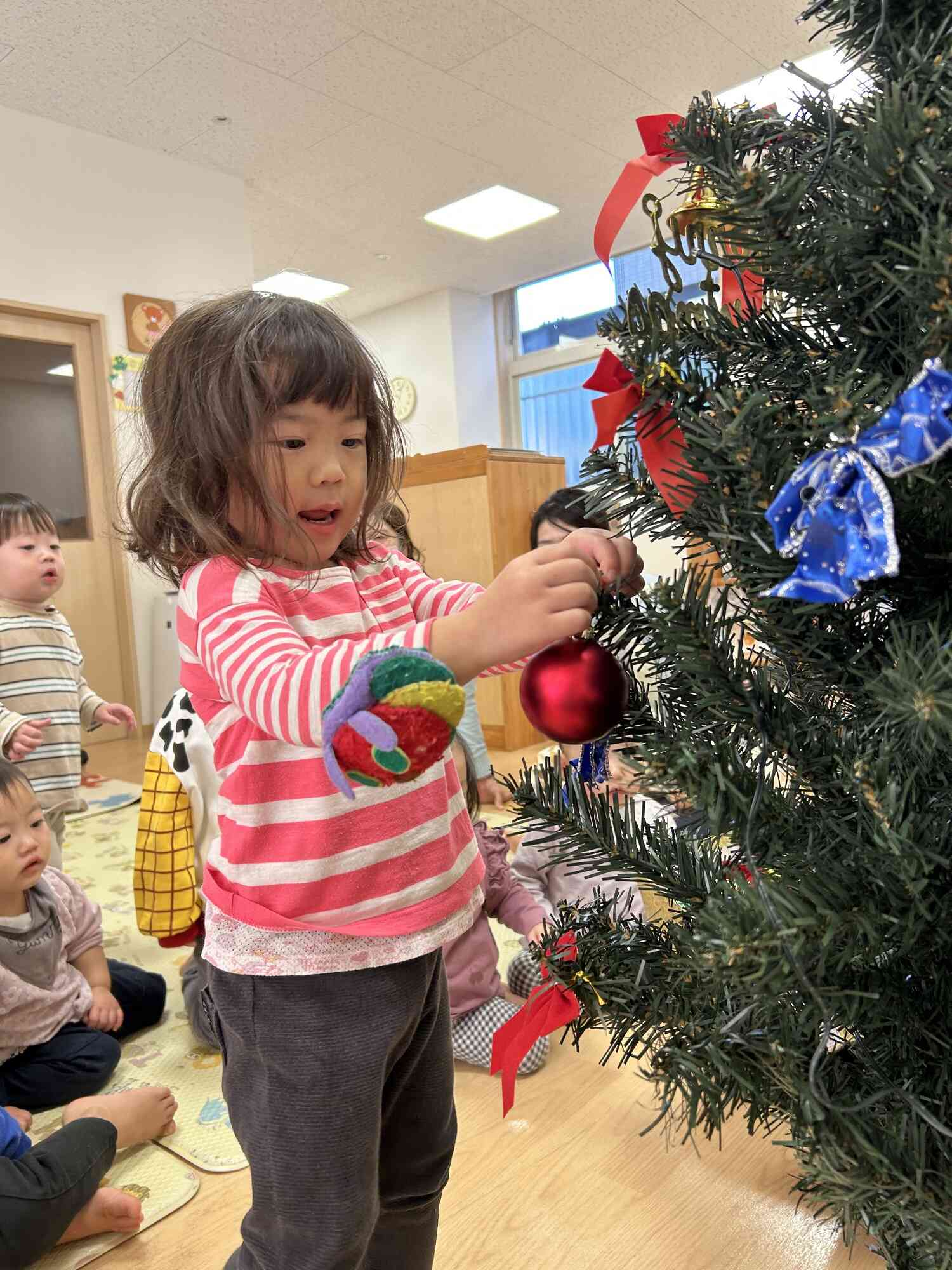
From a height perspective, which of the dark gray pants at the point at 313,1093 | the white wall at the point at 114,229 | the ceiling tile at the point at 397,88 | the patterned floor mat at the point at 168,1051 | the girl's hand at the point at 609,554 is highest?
the ceiling tile at the point at 397,88

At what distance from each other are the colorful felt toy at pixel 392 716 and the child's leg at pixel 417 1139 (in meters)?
0.37

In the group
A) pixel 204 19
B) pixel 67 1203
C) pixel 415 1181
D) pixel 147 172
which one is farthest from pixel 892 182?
pixel 147 172

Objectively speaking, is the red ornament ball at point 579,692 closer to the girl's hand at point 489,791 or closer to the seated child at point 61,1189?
the seated child at point 61,1189

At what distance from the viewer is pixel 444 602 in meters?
0.75

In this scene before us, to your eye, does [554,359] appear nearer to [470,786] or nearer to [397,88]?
[397,88]

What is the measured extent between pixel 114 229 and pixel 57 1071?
324 centimetres

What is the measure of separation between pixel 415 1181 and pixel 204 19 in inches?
125

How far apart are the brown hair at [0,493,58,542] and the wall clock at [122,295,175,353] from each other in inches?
70.2

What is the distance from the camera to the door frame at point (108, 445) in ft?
11.1

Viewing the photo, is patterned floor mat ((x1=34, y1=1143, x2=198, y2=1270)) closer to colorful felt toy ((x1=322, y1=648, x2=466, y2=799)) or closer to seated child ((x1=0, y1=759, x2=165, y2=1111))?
seated child ((x1=0, y1=759, x2=165, y2=1111))

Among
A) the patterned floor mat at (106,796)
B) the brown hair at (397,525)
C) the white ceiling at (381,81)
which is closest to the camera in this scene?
the brown hair at (397,525)

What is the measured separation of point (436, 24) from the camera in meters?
2.89

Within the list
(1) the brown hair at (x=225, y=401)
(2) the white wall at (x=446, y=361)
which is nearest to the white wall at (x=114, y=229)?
(2) the white wall at (x=446, y=361)

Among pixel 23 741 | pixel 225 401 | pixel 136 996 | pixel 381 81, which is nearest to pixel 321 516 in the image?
pixel 225 401
